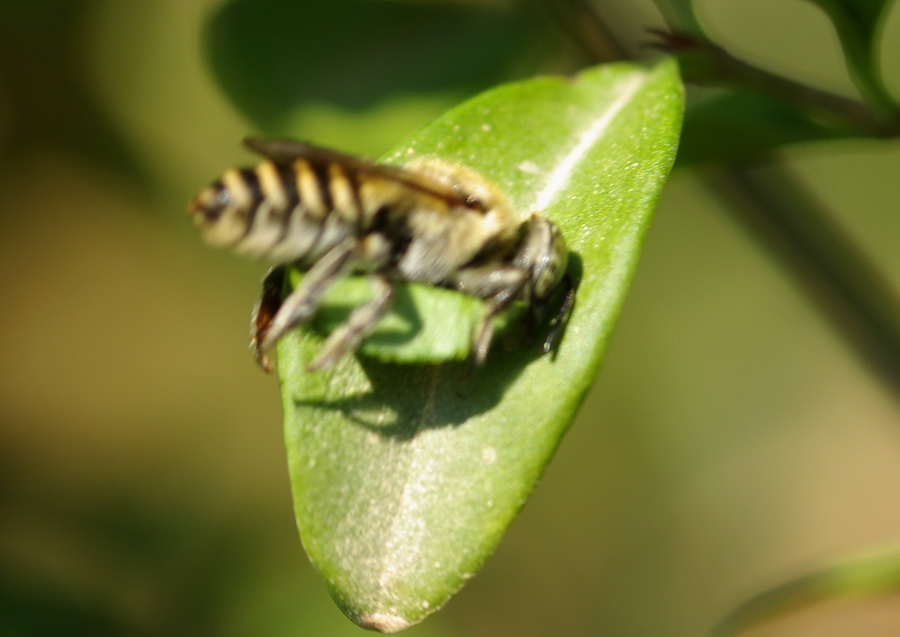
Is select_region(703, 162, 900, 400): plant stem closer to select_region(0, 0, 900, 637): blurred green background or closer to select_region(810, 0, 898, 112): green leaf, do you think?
select_region(0, 0, 900, 637): blurred green background

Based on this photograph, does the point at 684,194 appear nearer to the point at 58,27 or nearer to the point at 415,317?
the point at 58,27

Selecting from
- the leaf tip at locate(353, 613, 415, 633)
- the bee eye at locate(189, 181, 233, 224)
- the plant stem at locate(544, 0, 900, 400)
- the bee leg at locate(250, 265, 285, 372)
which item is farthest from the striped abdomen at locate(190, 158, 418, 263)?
the plant stem at locate(544, 0, 900, 400)

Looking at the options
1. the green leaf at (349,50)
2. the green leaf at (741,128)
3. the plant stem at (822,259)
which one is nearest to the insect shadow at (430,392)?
the green leaf at (741,128)

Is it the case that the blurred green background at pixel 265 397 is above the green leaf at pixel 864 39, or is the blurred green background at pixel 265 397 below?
below

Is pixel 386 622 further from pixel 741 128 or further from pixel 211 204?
pixel 741 128

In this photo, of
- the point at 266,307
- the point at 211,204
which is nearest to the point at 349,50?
the point at 266,307

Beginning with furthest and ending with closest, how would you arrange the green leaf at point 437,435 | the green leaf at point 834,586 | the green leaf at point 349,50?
the green leaf at point 349,50 < the green leaf at point 834,586 < the green leaf at point 437,435

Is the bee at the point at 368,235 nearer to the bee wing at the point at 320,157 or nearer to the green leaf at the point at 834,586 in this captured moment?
the bee wing at the point at 320,157
